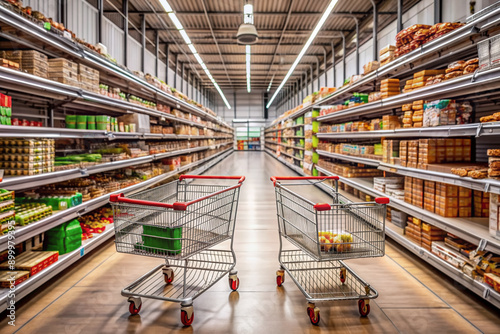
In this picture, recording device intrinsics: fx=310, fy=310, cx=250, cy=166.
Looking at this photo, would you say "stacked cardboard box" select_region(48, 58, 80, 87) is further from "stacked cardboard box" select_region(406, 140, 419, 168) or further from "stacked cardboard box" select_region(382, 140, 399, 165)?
"stacked cardboard box" select_region(382, 140, 399, 165)

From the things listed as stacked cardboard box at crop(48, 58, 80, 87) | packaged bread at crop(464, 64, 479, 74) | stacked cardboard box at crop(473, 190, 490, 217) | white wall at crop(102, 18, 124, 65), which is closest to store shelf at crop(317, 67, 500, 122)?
packaged bread at crop(464, 64, 479, 74)

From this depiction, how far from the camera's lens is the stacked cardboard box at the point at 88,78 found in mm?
3254

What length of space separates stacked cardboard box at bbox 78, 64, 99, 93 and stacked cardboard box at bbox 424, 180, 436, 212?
3.70 metres

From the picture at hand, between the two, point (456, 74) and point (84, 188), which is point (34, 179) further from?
point (456, 74)

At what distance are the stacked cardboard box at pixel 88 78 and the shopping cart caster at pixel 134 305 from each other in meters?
2.25

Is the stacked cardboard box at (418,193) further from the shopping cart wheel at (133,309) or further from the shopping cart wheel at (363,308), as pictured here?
the shopping cart wheel at (133,309)

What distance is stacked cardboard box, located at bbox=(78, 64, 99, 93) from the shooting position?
325 centimetres

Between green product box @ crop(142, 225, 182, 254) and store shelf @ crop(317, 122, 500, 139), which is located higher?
store shelf @ crop(317, 122, 500, 139)

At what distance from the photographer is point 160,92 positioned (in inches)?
240

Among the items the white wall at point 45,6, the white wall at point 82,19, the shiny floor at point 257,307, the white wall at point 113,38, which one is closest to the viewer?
the shiny floor at point 257,307

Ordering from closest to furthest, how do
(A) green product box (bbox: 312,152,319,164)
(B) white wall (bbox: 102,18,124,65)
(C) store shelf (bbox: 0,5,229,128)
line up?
(C) store shelf (bbox: 0,5,229,128)
(B) white wall (bbox: 102,18,124,65)
(A) green product box (bbox: 312,152,319,164)

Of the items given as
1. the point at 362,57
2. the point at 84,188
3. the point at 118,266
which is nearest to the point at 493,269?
the point at 118,266

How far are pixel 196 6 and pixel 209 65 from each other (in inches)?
295

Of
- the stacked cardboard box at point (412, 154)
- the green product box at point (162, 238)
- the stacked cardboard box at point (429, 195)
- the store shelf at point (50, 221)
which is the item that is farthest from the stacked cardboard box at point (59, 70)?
the stacked cardboard box at point (429, 195)
